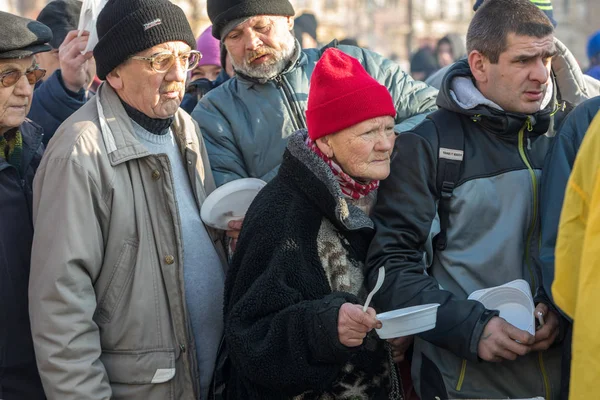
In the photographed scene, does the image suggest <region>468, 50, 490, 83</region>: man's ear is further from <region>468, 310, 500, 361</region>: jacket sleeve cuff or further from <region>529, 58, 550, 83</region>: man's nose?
<region>468, 310, 500, 361</region>: jacket sleeve cuff

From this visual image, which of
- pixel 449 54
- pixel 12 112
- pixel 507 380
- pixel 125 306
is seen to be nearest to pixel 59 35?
pixel 12 112

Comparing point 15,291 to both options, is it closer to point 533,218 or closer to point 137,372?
point 137,372

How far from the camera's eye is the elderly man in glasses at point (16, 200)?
145 inches

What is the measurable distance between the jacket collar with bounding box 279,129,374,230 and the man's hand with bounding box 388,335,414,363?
0.48 meters

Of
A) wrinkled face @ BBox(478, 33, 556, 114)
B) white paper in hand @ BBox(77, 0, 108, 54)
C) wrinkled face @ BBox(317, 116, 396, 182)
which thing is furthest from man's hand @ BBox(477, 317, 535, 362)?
white paper in hand @ BBox(77, 0, 108, 54)

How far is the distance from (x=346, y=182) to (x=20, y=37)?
5.00ft

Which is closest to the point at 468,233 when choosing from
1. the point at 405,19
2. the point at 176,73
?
the point at 176,73

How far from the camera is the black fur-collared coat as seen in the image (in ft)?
10.7

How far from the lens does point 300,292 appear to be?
338 centimetres

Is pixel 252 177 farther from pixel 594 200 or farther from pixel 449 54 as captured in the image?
pixel 449 54

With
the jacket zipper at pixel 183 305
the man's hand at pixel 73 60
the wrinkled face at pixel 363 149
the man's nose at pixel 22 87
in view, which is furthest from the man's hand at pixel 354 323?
the man's hand at pixel 73 60

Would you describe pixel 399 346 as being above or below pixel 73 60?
below

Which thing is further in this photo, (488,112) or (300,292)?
(488,112)

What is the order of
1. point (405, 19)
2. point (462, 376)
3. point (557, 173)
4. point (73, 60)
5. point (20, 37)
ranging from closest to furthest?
point (557, 173), point (462, 376), point (20, 37), point (73, 60), point (405, 19)
